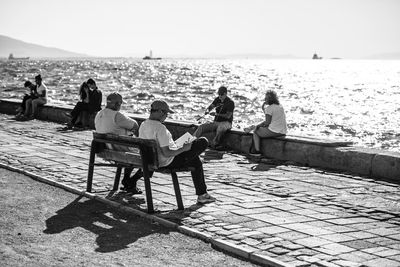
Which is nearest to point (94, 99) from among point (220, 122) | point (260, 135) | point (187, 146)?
point (220, 122)

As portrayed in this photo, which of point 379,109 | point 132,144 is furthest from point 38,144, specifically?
point 379,109

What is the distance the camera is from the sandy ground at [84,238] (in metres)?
5.18

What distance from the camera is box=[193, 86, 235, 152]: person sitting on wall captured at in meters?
12.2

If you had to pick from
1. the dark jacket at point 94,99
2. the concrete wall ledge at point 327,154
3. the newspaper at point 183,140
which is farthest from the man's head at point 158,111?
the dark jacket at point 94,99

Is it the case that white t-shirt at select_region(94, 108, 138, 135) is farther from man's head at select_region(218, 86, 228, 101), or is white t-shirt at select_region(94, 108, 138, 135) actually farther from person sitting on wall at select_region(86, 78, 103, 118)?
person sitting on wall at select_region(86, 78, 103, 118)

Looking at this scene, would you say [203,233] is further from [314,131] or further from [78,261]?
[314,131]

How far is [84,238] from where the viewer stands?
230 inches

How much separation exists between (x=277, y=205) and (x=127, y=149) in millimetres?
1975

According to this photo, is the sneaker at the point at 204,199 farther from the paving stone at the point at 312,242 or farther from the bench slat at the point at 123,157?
the paving stone at the point at 312,242

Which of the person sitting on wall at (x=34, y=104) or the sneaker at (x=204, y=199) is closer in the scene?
the sneaker at (x=204, y=199)

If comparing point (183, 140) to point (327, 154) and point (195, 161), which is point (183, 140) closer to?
point (195, 161)

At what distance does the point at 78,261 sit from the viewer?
16.7ft

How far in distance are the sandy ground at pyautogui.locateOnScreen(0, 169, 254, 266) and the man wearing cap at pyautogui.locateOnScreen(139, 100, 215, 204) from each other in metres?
0.79

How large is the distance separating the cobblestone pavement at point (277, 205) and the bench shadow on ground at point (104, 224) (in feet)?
1.04
